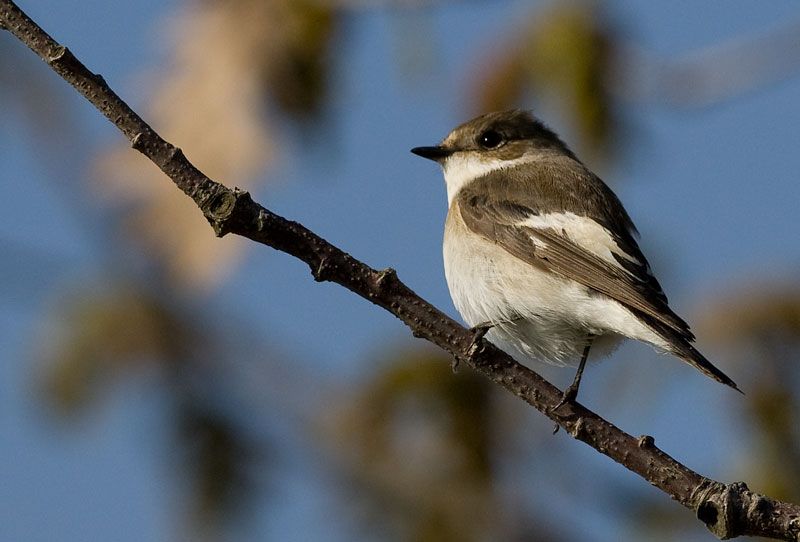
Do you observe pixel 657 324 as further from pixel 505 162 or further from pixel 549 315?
pixel 505 162

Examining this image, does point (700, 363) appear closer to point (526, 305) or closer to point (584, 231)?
point (526, 305)

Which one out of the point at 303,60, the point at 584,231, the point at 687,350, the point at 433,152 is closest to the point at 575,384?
the point at 687,350

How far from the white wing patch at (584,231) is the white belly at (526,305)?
0.69 ft

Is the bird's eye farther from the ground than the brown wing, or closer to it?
farther from the ground

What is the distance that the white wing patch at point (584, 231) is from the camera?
4.68m

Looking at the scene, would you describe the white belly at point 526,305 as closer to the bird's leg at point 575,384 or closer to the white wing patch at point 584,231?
the bird's leg at point 575,384

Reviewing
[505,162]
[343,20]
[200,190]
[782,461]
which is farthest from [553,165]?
[200,190]

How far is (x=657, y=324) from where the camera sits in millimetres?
4082

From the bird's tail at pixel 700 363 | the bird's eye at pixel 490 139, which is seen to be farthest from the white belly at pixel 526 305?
the bird's eye at pixel 490 139

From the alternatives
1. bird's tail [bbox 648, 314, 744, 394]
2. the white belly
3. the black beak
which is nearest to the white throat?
the black beak

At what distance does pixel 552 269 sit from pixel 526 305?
18 centimetres

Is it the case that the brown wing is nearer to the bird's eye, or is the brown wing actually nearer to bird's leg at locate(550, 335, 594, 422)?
bird's leg at locate(550, 335, 594, 422)

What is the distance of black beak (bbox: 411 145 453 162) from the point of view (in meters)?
5.72

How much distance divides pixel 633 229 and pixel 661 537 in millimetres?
1560
